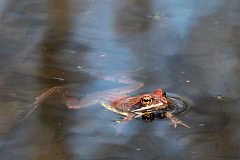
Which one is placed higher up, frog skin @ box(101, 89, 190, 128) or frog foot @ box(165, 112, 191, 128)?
frog skin @ box(101, 89, 190, 128)

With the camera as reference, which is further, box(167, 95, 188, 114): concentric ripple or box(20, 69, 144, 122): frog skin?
box(20, 69, 144, 122): frog skin

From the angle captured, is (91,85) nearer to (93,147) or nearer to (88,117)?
(88,117)

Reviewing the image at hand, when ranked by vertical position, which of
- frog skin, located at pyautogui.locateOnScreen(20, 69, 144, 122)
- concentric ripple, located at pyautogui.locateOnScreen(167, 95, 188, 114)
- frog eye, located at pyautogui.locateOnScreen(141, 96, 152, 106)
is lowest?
concentric ripple, located at pyautogui.locateOnScreen(167, 95, 188, 114)

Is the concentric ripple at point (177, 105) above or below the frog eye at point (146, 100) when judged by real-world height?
below

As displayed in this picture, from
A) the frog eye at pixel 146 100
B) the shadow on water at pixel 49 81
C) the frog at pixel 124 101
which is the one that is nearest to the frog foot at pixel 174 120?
the frog at pixel 124 101

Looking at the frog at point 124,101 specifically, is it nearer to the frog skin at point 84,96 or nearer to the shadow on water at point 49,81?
the frog skin at point 84,96

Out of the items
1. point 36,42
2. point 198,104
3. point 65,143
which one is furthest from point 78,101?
point 36,42

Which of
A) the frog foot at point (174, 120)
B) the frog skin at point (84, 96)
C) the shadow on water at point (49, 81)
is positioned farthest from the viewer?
the frog skin at point (84, 96)

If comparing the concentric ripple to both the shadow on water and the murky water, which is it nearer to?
the murky water

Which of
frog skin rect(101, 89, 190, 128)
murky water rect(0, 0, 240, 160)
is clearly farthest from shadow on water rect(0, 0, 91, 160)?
frog skin rect(101, 89, 190, 128)
